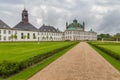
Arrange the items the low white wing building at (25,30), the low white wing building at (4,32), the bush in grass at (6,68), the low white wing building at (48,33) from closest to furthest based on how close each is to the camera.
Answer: the bush in grass at (6,68), the low white wing building at (4,32), the low white wing building at (25,30), the low white wing building at (48,33)

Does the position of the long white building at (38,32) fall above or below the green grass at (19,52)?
above

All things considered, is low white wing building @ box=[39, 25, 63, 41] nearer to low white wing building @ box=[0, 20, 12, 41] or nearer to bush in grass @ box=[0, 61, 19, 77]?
low white wing building @ box=[0, 20, 12, 41]

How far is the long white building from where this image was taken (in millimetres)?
94000

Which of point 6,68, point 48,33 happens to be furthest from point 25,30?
point 6,68

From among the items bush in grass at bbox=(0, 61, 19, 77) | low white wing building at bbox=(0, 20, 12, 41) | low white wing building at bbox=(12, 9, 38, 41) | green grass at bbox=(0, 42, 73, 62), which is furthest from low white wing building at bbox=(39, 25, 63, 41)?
bush in grass at bbox=(0, 61, 19, 77)

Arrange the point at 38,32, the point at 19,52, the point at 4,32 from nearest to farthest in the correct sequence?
1. the point at 19,52
2. the point at 4,32
3. the point at 38,32

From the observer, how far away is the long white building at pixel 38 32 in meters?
94.0

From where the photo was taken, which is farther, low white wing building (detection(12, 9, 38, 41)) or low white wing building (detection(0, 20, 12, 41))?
low white wing building (detection(12, 9, 38, 41))

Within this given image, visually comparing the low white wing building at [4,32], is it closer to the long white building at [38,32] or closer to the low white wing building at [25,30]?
the long white building at [38,32]

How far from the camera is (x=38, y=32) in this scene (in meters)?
117

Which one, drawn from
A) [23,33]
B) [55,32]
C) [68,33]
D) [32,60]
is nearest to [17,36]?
[23,33]

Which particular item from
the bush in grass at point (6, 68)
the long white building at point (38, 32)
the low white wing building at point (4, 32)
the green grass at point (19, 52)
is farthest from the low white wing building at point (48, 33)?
the bush in grass at point (6, 68)

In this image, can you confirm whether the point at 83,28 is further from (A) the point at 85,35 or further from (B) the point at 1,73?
(B) the point at 1,73

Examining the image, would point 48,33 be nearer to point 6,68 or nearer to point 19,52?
point 19,52
